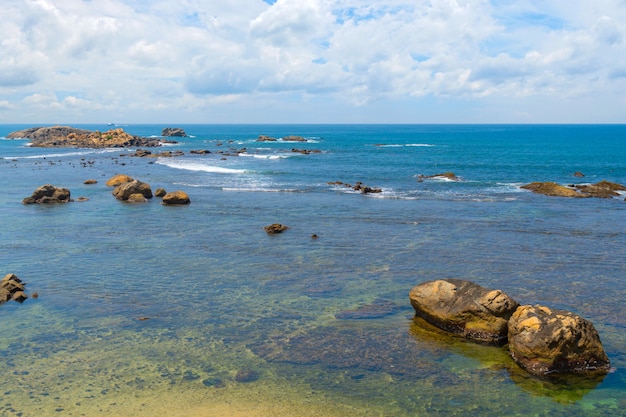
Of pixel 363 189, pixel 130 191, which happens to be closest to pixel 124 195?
pixel 130 191

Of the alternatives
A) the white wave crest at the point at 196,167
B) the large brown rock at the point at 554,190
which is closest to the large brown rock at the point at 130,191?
the white wave crest at the point at 196,167

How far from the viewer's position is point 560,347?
55.8 feet

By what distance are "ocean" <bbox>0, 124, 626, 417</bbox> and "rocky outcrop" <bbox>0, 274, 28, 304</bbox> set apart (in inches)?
23.5

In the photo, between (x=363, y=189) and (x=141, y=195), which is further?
(x=363, y=189)

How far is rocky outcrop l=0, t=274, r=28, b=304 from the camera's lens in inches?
930

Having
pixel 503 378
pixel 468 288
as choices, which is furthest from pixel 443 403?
pixel 468 288

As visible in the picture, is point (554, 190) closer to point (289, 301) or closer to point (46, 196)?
point (289, 301)

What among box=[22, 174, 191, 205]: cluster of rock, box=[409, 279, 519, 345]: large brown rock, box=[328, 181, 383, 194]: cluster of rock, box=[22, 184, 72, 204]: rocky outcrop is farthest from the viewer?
box=[328, 181, 383, 194]: cluster of rock

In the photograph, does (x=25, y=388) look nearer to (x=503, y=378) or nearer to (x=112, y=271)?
(x=112, y=271)

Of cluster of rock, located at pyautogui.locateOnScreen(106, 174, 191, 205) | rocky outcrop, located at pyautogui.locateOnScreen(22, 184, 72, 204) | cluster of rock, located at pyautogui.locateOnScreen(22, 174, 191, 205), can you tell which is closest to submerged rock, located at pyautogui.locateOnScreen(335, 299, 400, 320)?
cluster of rock, located at pyautogui.locateOnScreen(106, 174, 191, 205)

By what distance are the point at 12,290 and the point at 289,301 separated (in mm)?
12987

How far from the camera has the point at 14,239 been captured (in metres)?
35.6

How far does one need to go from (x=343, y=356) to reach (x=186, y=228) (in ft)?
79.1

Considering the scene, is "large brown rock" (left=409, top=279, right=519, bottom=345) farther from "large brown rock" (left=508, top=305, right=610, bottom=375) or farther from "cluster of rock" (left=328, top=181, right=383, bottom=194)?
"cluster of rock" (left=328, top=181, right=383, bottom=194)
